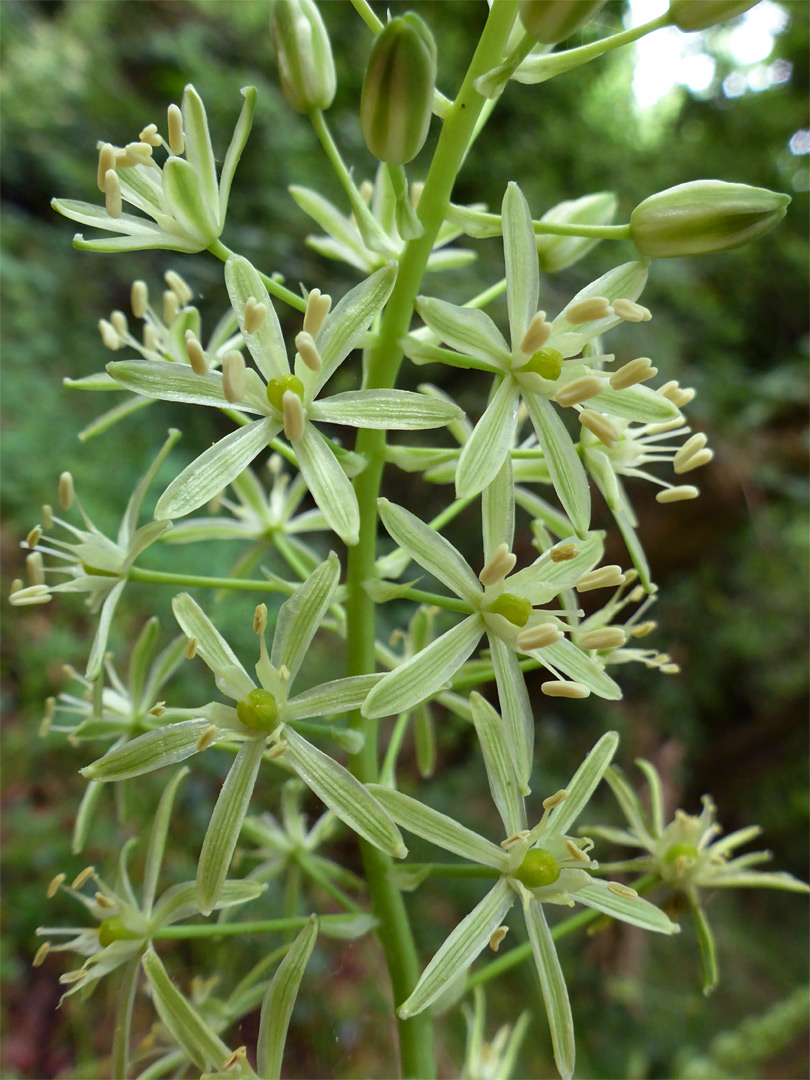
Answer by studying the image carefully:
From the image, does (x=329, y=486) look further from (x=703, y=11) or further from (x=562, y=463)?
(x=703, y=11)

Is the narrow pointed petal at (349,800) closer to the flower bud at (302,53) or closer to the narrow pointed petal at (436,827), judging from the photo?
the narrow pointed petal at (436,827)

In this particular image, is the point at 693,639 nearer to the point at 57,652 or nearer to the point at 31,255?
the point at 57,652

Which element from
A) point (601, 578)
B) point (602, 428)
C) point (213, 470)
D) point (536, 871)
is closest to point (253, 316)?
point (213, 470)

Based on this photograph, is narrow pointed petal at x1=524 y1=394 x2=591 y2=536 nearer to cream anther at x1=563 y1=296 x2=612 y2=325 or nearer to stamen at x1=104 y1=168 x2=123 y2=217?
cream anther at x1=563 y1=296 x2=612 y2=325

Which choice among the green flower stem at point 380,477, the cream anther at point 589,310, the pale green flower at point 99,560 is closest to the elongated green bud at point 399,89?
the green flower stem at point 380,477

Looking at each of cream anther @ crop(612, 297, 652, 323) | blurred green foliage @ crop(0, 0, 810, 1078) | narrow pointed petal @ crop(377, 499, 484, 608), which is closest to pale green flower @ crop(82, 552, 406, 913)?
narrow pointed petal @ crop(377, 499, 484, 608)

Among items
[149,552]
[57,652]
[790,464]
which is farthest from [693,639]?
[57,652]
